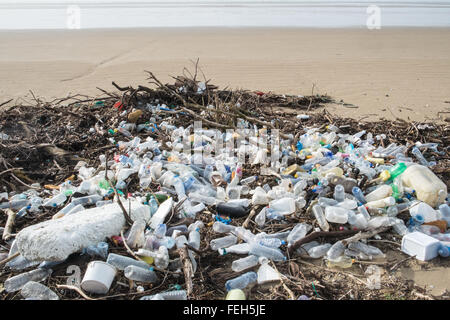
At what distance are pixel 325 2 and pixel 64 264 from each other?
22289 mm

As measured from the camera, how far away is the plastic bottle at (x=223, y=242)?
8.16ft

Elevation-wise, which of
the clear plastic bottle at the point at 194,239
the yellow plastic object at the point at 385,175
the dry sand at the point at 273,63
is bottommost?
the clear plastic bottle at the point at 194,239

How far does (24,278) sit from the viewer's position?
2.22 metres

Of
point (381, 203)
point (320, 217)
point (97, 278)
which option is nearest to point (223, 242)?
point (320, 217)

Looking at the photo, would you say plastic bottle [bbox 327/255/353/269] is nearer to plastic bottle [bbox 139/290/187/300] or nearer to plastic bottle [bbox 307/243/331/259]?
plastic bottle [bbox 307/243/331/259]

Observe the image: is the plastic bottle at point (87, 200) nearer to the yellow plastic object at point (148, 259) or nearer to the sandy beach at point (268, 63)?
the yellow plastic object at point (148, 259)

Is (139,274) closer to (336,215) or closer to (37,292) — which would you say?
(37,292)

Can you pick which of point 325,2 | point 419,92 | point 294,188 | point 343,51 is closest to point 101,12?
point 325,2

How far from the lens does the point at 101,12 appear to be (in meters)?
21.0

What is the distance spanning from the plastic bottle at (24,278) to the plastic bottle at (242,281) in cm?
113

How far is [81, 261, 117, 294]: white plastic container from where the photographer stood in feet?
6.82

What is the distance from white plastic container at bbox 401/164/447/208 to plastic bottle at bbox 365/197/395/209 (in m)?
0.32

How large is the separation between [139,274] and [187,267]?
0.30m

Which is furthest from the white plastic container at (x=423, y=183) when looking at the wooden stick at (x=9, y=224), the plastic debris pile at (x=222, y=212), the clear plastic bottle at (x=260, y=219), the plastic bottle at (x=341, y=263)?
the wooden stick at (x=9, y=224)
